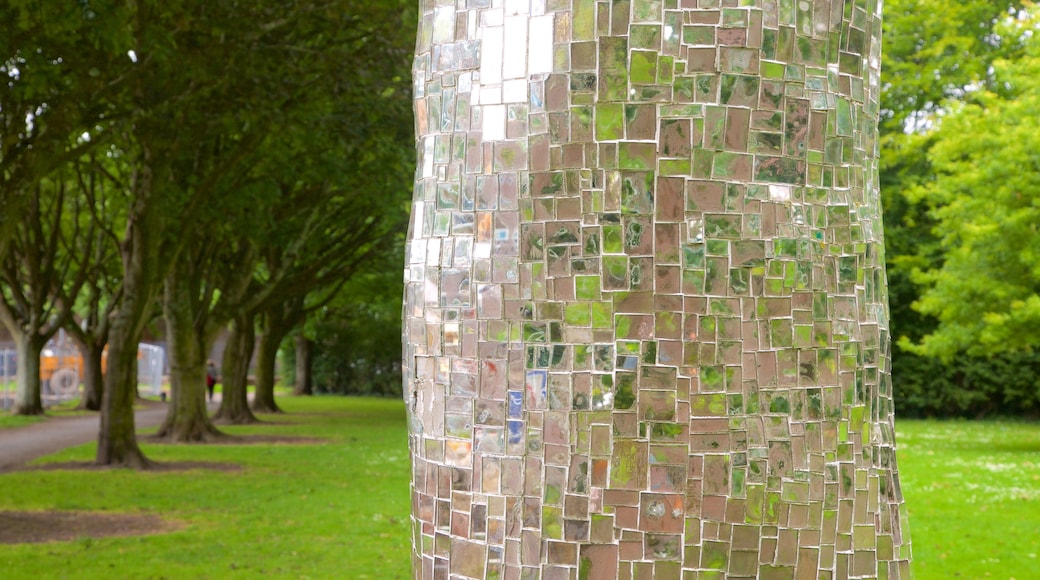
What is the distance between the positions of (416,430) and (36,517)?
421 inches

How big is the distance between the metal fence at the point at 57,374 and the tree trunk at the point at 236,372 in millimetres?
9353

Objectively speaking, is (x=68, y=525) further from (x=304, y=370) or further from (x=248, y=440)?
(x=304, y=370)

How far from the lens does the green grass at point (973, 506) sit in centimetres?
953

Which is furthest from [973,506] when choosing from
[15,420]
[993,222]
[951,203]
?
[15,420]

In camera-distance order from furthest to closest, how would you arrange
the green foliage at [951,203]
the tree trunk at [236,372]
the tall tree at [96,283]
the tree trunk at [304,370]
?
1. the tree trunk at [304,370]
2. the tree trunk at [236,372]
3. the tall tree at [96,283]
4. the green foliage at [951,203]

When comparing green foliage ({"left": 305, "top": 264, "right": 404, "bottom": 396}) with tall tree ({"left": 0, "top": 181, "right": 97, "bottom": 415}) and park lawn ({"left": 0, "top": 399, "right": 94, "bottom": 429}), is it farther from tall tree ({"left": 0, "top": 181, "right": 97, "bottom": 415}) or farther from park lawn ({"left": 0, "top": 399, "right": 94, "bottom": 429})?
tall tree ({"left": 0, "top": 181, "right": 97, "bottom": 415})

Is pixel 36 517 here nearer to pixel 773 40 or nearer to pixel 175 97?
pixel 175 97

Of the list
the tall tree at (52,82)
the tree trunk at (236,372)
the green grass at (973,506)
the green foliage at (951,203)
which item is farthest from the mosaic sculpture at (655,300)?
the tree trunk at (236,372)

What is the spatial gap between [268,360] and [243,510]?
63.1 feet

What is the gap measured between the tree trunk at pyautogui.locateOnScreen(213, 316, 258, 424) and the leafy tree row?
3.70m

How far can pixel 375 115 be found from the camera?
1612 cm

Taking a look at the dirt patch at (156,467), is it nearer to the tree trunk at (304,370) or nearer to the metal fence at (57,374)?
the metal fence at (57,374)

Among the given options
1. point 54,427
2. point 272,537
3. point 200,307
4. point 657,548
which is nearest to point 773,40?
point 657,548

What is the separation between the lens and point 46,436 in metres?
24.1
